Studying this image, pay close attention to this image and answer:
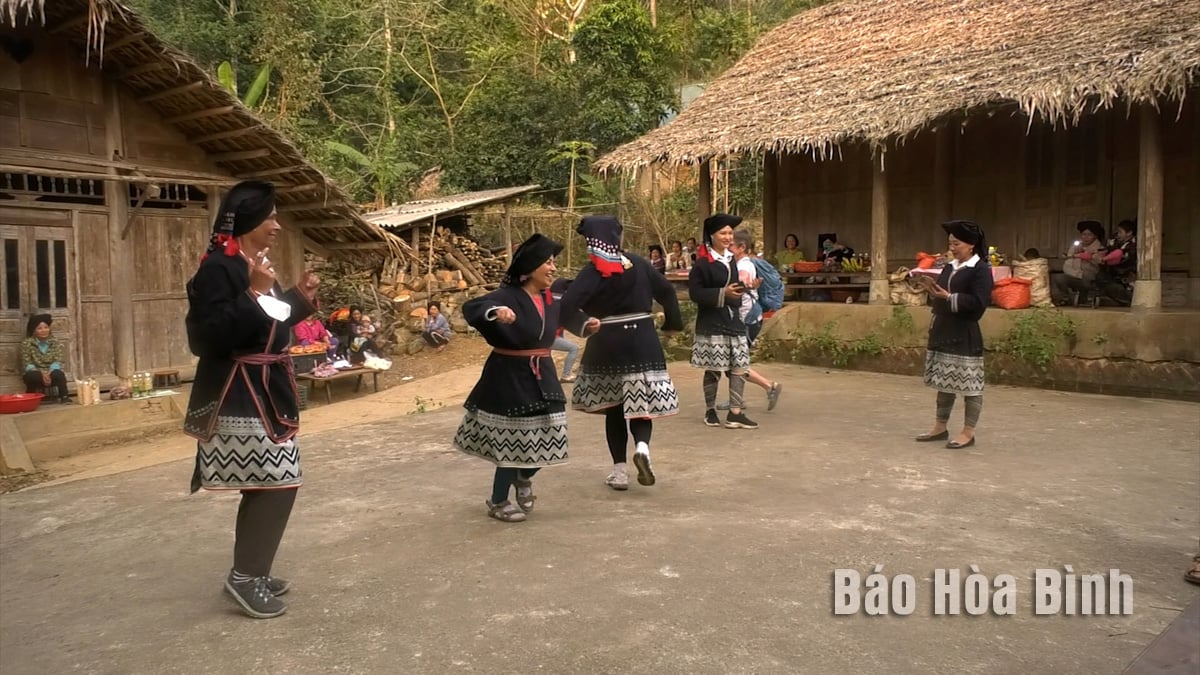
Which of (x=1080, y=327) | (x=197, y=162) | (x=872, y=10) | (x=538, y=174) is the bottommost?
(x=1080, y=327)

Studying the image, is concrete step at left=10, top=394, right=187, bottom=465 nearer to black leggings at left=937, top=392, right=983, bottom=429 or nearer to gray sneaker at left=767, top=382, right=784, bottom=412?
gray sneaker at left=767, top=382, right=784, bottom=412

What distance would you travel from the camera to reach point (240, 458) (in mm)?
3479

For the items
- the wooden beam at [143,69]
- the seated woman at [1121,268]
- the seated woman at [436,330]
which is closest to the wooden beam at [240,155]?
the wooden beam at [143,69]

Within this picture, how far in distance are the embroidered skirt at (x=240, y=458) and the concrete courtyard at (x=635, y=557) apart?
562mm

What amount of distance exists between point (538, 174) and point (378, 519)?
55.1 feet

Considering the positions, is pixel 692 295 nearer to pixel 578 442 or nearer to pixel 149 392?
pixel 578 442

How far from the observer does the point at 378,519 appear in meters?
4.93

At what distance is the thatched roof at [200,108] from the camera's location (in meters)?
8.63

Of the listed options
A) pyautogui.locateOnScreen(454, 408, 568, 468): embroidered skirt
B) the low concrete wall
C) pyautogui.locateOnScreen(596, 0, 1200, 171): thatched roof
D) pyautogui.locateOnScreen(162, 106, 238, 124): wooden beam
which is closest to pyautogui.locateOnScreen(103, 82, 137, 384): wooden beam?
pyautogui.locateOnScreen(162, 106, 238, 124): wooden beam

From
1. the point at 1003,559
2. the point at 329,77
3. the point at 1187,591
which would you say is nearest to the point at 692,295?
the point at 1003,559

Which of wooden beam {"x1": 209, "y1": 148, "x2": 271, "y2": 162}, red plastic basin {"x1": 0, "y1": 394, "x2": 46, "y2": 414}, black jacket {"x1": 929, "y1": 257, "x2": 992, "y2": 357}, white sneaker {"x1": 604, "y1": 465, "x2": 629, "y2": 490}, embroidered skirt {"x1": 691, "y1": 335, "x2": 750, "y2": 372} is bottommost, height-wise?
white sneaker {"x1": 604, "y1": 465, "x2": 629, "y2": 490}

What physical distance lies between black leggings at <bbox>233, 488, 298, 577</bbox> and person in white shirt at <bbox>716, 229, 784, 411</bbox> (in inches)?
163

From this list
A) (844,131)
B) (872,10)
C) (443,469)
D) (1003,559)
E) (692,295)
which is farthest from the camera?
(872,10)

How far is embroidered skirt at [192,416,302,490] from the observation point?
348 cm
